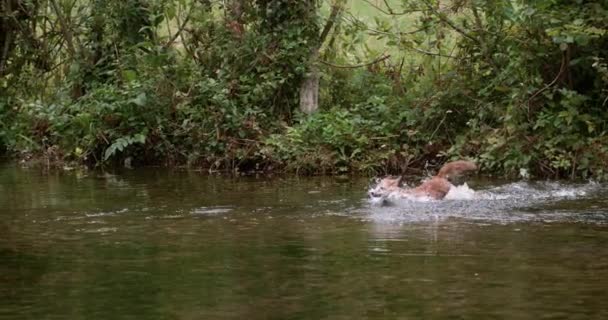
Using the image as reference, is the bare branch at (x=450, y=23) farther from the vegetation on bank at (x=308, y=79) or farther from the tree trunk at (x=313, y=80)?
the tree trunk at (x=313, y=80)

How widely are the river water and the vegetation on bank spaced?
179cm

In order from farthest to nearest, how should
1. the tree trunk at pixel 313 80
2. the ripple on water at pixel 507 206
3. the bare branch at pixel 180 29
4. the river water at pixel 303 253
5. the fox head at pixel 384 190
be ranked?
the bare branch at pixel 180 29, the tree trunk at pixel 313 80, the fox head at pixel 384 190, the ripple on water at pixel 507 206, the river water at pixel 303 253

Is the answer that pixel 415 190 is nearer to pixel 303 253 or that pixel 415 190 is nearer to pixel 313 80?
pixel 303 253

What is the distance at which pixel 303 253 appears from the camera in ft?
30.5

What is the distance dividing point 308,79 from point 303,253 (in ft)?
31.9

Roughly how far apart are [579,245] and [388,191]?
3.48m

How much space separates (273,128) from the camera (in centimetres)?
1825

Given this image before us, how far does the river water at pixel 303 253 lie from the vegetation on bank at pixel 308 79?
Result: 1.79 m

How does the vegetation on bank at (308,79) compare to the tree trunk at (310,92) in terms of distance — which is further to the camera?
the tree trunk at (310,92)

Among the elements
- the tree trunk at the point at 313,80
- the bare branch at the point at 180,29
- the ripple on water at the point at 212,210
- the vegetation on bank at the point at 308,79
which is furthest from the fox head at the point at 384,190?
the bare branch at the point at 180,29

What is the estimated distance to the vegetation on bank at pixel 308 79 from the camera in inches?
610

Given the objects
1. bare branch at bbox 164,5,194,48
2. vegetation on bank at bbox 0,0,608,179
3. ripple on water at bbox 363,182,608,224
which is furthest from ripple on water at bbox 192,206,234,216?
bare branch at bbox 164,5,194,48

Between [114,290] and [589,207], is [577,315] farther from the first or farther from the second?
[589,207]

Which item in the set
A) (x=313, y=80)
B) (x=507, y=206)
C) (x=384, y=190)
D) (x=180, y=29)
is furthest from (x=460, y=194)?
(x=180, y=29)
